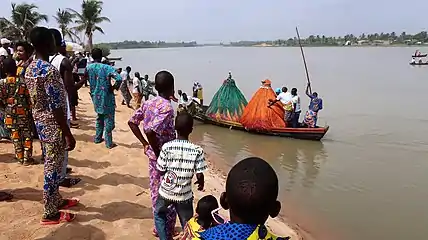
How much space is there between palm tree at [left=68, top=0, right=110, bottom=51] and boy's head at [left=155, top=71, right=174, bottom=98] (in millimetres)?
40879

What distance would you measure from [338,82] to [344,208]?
91.6 feet

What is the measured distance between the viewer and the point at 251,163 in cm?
164

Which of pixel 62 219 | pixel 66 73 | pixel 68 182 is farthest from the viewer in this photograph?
pixel 68 182

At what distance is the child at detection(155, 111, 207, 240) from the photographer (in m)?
2.98

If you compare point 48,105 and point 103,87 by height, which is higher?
point 48,105

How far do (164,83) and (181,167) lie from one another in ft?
2.43

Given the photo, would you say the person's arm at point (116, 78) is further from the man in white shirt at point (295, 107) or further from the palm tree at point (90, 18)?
the palm tree at point (90, 18)

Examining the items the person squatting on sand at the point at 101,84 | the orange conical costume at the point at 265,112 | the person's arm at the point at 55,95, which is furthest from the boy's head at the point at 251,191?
the orange conical costume at the point at 265,112

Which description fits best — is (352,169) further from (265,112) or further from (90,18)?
(90,18)

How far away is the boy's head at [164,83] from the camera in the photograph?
3.30m

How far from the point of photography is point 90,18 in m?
42.2

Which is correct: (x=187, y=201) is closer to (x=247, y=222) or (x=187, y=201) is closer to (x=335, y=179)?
(x=247, y=222)

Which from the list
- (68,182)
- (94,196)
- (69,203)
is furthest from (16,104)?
(69,203)

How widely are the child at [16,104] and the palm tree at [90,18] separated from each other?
3840cm
